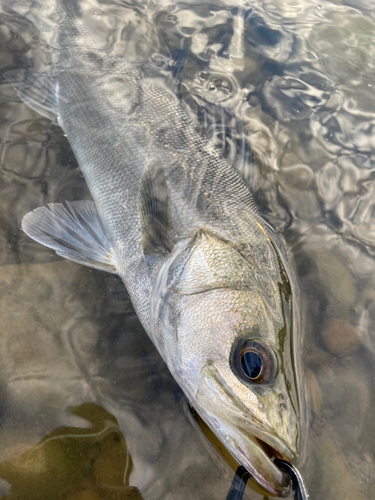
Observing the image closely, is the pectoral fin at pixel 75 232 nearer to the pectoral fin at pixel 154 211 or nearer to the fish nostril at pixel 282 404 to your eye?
the pectoral fin at pixel 154 211

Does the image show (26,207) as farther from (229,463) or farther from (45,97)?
(229,463)

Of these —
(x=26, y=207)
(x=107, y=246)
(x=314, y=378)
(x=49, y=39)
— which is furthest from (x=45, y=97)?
(x=314, y=378)

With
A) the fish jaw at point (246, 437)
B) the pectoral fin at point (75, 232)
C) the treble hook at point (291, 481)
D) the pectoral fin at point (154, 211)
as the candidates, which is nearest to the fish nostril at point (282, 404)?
Answer: the fish jaw at point (246, 437)

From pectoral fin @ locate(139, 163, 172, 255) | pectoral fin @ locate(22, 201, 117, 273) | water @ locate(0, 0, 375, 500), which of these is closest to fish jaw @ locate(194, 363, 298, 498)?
water @ locate(0, 0, 375, 500)

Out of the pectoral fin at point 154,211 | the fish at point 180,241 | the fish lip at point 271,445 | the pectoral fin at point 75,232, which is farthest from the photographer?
the pectoral fin at point 75,232

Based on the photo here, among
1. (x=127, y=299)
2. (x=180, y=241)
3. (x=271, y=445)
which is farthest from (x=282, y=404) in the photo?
(x=127, y=299)

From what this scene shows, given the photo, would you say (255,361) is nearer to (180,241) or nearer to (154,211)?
(180,241)
